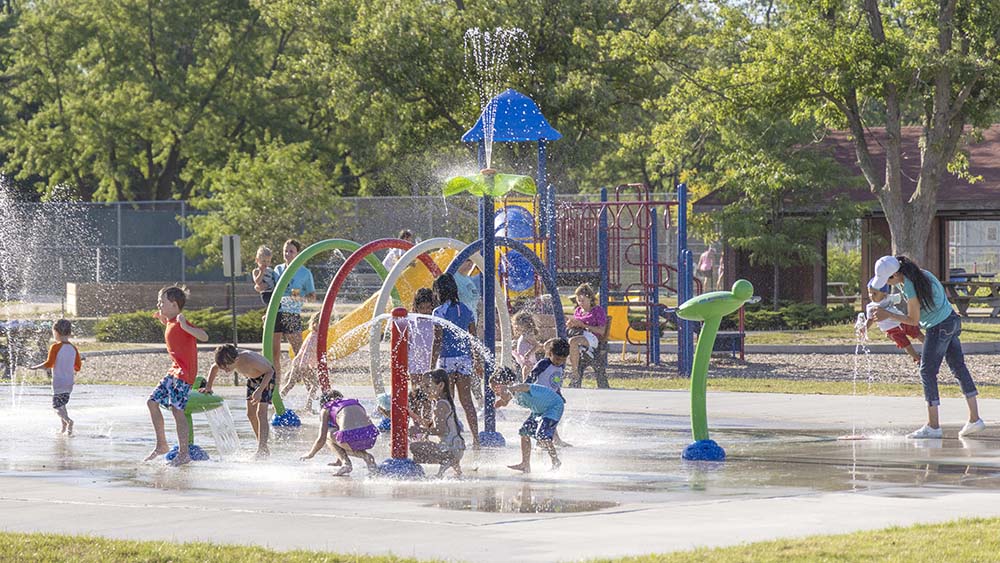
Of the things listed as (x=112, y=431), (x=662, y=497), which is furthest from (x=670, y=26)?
(x=662, y=497)

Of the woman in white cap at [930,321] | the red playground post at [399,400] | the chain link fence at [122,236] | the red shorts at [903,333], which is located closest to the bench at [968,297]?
the chain link fence at [122,236]

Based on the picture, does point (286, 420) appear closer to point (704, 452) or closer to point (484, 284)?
point (484, 284)

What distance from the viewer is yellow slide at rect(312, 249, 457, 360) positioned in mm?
20281

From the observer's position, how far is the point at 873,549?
7.30 metres

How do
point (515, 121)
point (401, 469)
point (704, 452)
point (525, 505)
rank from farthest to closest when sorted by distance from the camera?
point (515, 121)
point (704, 452)
point (401, 469)
point (525, 505)

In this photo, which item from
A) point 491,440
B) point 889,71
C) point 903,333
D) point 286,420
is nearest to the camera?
point 491,440

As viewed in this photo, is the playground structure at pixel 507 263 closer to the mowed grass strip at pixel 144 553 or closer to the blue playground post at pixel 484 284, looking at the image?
the blue playground post at pixel 484 284

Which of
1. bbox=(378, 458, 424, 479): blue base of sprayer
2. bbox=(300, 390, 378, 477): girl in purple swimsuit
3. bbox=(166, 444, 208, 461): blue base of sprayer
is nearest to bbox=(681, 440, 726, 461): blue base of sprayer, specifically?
bbox=(378, 458, 424, 479): blue base of sprayer

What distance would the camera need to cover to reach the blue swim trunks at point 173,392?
461 inches

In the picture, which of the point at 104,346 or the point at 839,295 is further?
the point at 839,295

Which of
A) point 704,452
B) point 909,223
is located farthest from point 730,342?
point 704,452

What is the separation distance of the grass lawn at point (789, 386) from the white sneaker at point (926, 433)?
15.2 feet

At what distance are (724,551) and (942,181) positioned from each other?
31.7 metres

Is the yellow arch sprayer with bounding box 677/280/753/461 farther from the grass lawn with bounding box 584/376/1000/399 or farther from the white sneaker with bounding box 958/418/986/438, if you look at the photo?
the grass lawn with bounding box 584/376/1000/399
